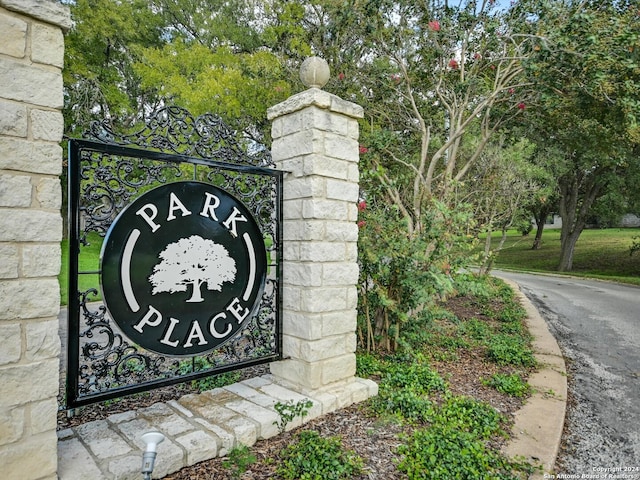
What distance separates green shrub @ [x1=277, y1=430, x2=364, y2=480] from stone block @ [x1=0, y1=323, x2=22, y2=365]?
4.71 feet

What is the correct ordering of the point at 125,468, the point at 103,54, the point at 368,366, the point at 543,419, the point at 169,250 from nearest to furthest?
the point at 125,468, the point at 169,250, the point at 543,419, the point at 368,366, the point at 103,54

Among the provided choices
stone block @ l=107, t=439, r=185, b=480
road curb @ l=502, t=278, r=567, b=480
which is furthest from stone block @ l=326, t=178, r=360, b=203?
road curb @ l=502, t=278, r=567, b=480

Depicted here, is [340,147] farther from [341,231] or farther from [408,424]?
[408,424]

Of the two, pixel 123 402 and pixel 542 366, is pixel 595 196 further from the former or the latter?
pixel 123 402

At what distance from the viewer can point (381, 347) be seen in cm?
439

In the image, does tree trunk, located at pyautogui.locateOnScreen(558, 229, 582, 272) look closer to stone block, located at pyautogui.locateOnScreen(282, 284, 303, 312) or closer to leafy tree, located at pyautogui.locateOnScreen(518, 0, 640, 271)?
leafy tree, located at pyautogui.locateOnScreen(518, 0, 640, 271)

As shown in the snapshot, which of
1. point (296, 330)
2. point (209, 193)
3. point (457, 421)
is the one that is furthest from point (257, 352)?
point (457, 421)

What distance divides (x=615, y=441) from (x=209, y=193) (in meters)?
3.45

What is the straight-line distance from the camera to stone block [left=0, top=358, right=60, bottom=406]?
1816 mm

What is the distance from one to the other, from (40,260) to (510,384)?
3631 mm

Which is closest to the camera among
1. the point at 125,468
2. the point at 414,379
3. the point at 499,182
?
the point at 125,468

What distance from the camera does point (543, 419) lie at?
305 centimetres

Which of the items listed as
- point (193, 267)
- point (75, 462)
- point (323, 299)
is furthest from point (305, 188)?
point (75, 462)

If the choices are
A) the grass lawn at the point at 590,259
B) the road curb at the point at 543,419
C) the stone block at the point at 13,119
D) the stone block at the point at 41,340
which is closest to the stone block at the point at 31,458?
the stone block at the point at 41,340
